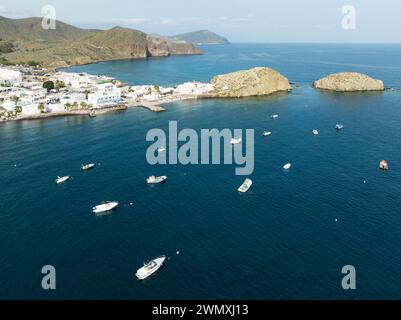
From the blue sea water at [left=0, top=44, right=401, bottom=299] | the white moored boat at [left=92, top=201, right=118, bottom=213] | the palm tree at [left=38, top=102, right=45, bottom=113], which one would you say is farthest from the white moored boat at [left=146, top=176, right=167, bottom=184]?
the palm tree at [left=38, top=102, right=45, bottom=113]

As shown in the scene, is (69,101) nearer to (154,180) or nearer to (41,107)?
(41,107)

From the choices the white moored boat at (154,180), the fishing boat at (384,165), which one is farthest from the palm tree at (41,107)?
the fishing boat at (384,165)

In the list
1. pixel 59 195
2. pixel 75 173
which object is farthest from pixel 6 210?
pixel 75 173

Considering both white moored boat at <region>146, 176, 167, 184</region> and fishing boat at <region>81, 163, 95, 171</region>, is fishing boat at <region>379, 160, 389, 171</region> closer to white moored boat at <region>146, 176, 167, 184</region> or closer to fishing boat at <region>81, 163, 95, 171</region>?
white moored boat at <region>146, 176, 167, 184</region>

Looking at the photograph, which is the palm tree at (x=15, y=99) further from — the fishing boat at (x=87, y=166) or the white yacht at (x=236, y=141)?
the white yacht at (x=236, y=141)

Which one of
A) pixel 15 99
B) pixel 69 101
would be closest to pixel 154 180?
pixel 69 101
